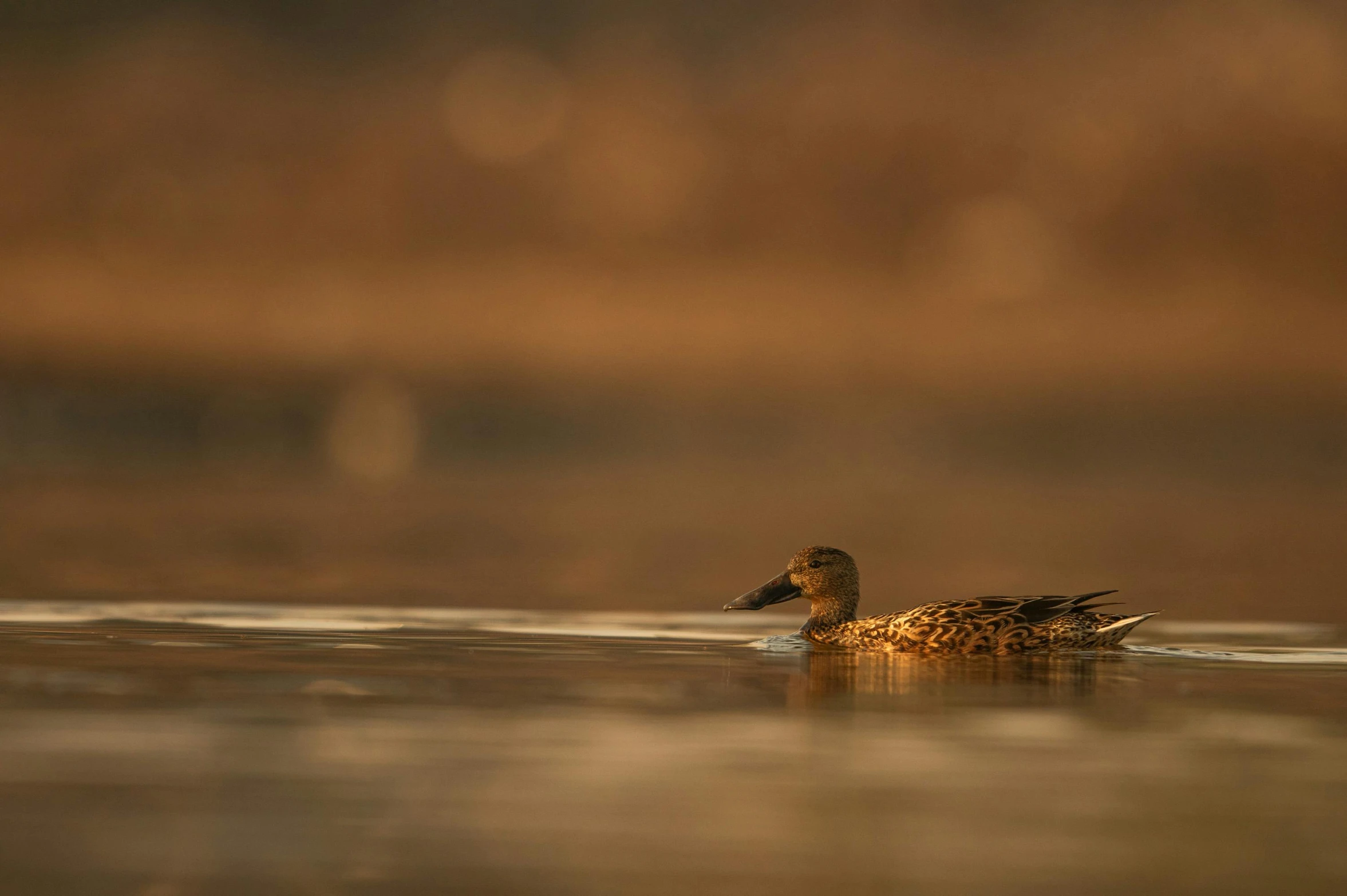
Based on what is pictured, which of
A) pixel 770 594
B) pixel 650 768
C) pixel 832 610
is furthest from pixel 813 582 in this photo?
pixel 650 768

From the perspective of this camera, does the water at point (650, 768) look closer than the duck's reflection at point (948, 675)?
Yes

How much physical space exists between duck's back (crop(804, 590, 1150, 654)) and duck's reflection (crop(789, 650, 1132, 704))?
8cm

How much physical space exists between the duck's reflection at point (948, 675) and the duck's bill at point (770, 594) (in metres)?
0.53

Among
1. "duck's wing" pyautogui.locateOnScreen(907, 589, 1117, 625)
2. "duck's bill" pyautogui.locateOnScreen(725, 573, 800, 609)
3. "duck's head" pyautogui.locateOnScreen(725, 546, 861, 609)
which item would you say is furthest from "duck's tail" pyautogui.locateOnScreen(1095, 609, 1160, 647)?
"duck's bill" pyautogui.locateOnScreen(725, 573, 800, 609)

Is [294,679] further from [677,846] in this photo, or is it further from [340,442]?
[340,442]

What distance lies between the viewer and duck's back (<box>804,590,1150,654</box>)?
12.2 metres

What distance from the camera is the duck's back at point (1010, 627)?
480 inches

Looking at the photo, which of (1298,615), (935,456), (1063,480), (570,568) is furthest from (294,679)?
(935,456)

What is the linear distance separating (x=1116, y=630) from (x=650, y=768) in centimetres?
501

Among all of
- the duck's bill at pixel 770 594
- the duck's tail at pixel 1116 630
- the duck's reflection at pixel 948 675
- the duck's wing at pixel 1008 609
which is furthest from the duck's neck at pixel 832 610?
the duck's tail at pixel 1116 630

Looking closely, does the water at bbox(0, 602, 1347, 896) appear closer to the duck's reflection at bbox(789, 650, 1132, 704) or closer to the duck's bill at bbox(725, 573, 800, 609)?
the duck's reflection at bbox(789, 650, 1132, 704)

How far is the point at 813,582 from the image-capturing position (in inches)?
522

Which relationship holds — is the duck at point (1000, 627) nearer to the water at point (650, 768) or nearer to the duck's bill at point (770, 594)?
the water at point (650, 768)

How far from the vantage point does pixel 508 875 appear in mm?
6094
